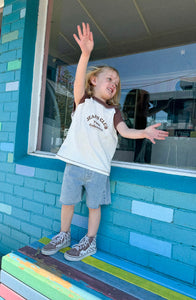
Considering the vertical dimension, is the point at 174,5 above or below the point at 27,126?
above

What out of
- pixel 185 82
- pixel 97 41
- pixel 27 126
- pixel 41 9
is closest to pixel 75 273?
pixel 27 126

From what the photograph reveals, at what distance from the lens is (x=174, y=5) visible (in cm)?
311

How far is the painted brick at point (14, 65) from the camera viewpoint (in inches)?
89.8

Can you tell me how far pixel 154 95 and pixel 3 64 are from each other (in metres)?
3.82

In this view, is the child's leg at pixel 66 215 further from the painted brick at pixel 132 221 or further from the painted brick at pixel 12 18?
the painted brick at pixel 12 18

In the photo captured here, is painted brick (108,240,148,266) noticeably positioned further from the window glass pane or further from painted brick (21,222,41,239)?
the window glass pane

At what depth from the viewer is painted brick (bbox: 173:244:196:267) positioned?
1.36 meters

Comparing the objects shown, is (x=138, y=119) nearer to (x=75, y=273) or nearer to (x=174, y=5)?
(x=174, y=5)

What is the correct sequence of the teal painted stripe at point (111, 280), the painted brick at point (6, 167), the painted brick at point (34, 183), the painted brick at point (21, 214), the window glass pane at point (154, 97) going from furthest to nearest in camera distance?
the window glass pane at point (154, 97), the painted brick at point (6, 167), the painted brick at point (21, 214), the painted brick at point (34, 183), the teal painted stripe at point (111, 280)

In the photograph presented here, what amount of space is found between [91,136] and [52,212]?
0.87m

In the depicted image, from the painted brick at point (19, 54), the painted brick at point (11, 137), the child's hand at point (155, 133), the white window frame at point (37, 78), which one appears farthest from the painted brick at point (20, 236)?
the painted brick at point (19, 54)

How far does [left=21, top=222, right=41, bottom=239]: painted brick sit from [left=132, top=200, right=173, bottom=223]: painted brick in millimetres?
1013

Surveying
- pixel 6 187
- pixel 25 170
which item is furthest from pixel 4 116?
pixel 6 187

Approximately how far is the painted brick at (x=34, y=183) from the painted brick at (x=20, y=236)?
49 cm
